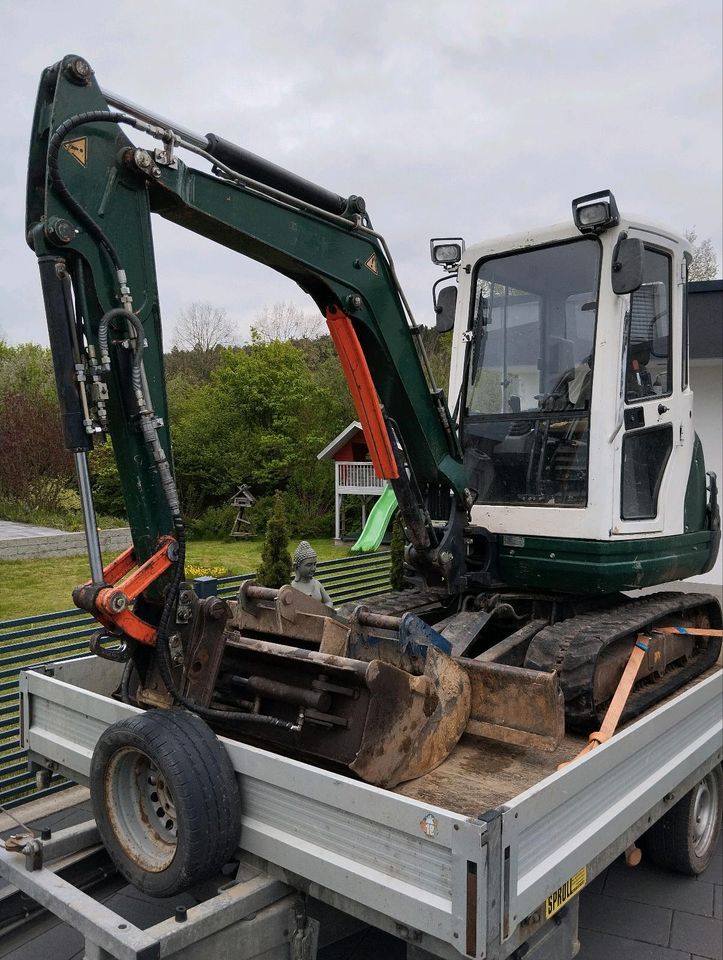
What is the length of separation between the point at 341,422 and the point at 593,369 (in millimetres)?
23112

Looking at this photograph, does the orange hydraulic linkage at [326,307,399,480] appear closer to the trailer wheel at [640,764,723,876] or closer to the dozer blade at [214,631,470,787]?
the dozer blade at [214,631,470,787]

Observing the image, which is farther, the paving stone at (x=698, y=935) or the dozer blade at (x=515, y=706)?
the paving stone at (x=698, y=935)

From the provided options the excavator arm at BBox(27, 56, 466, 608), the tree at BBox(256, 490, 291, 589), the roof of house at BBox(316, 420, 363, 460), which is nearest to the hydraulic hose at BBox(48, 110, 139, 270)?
the excavator arm at BBox(27, 56, 466, 608)

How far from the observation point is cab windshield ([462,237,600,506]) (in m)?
4.60

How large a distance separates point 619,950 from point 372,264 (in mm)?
3616

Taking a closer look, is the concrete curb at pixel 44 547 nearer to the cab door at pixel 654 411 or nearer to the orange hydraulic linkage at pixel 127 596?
the cab door at pixel 654 411

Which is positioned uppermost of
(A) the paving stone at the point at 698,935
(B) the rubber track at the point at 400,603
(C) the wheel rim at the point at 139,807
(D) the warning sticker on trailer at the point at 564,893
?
(B) the rubber track at the point at 400,603

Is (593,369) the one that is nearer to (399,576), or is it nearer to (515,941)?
(515,941)

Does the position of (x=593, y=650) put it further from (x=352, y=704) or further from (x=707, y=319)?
(x=707, y=319)

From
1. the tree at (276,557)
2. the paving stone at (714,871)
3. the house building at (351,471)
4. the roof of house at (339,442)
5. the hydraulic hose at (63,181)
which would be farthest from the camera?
the roof of house at (339,442)

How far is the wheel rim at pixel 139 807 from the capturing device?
3.07 meters

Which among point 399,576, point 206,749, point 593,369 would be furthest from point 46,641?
point 399,576

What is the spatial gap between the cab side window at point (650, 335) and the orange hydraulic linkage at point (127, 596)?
274 cm

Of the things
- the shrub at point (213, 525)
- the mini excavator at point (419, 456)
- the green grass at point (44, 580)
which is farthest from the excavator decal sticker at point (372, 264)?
the shrub at point (213, 525)
